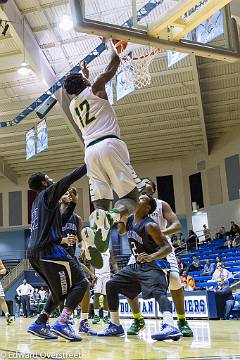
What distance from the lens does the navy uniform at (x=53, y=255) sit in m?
5.00

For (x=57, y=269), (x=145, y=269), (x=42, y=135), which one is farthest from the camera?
(x=42, y=135)

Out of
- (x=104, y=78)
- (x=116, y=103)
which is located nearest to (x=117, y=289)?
(x=104, y=78)

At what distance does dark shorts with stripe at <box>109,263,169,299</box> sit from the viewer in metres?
5.10

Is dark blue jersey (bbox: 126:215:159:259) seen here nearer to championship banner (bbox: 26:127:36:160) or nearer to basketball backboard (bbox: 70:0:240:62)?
basketball backboard (bbox: 70:0:240:62)

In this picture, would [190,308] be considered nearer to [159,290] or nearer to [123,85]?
[159,290]

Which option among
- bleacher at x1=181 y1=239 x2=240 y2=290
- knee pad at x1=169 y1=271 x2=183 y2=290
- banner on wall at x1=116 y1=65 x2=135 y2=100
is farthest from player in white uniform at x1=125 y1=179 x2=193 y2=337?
bleacher at x1=181 y1=239 x2=240 y2=290

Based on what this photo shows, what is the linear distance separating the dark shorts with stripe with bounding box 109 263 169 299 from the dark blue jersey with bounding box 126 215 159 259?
0.65 ft

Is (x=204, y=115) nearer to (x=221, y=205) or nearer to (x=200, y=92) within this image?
(x=200, y=92)

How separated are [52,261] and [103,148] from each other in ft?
5.36

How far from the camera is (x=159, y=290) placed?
16.6ft

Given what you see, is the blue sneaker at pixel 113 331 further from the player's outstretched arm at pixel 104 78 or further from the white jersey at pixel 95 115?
the player's outstretched arm at pixel 104 78

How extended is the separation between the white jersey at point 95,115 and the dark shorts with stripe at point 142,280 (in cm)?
A: 177

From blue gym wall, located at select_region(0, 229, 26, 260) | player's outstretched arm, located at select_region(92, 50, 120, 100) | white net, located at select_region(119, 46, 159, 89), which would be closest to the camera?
player's outstretched arm, located at select_region(92, 50, 120, 100)

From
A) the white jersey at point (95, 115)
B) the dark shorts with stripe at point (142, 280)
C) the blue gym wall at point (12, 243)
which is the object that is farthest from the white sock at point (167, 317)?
the blue gym wall at point (12, 243)
